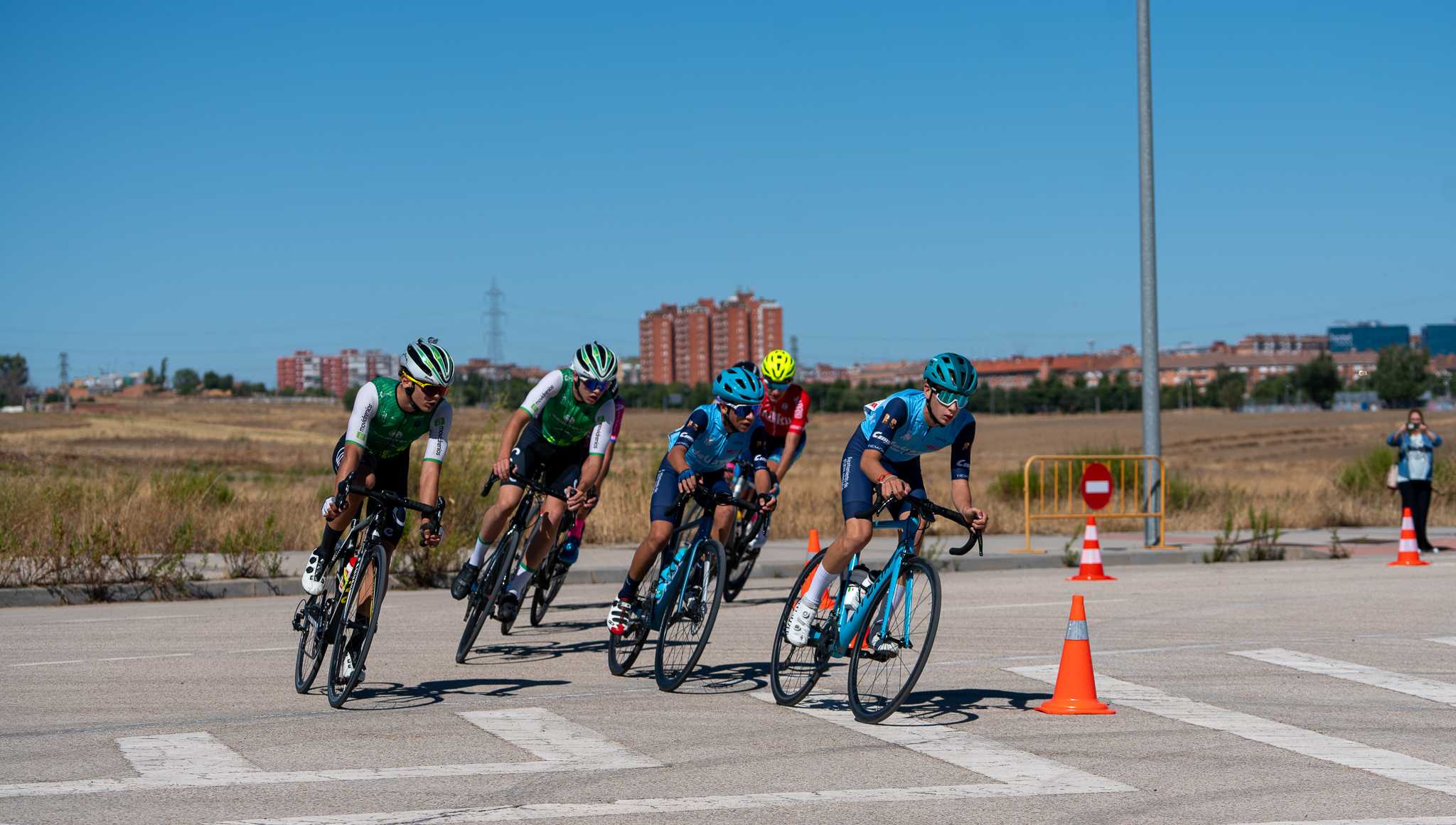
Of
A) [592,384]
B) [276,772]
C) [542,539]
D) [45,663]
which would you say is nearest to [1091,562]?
[542,539]

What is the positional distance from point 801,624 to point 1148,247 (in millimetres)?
13265

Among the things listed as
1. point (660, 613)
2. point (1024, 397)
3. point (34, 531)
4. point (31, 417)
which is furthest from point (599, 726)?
point (1024, 397)

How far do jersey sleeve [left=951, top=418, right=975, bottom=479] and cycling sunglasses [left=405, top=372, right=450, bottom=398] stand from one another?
2.78 meters

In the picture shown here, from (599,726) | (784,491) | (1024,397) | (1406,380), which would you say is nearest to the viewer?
(599,726)

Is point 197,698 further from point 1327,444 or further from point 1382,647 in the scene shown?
point 1327,444

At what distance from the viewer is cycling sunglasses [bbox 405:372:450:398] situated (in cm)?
878

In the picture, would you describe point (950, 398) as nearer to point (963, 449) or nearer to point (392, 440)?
point (963, 449)

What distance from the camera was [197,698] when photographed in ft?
29.0

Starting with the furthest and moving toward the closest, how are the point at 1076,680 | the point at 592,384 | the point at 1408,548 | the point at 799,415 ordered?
the point at 1408,548, the point at 799,415, the point at 592,384, the point at 1076,680

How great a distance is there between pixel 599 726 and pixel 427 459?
6.62 ft

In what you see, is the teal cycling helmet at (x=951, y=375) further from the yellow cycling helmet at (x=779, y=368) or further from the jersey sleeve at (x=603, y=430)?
the yellow cycling helmet at (x=779, y=368)

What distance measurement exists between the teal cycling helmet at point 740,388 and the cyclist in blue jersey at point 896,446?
1.15 meters

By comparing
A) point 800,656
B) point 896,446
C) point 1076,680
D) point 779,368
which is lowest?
point 1076,680

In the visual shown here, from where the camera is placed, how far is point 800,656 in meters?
8.69
